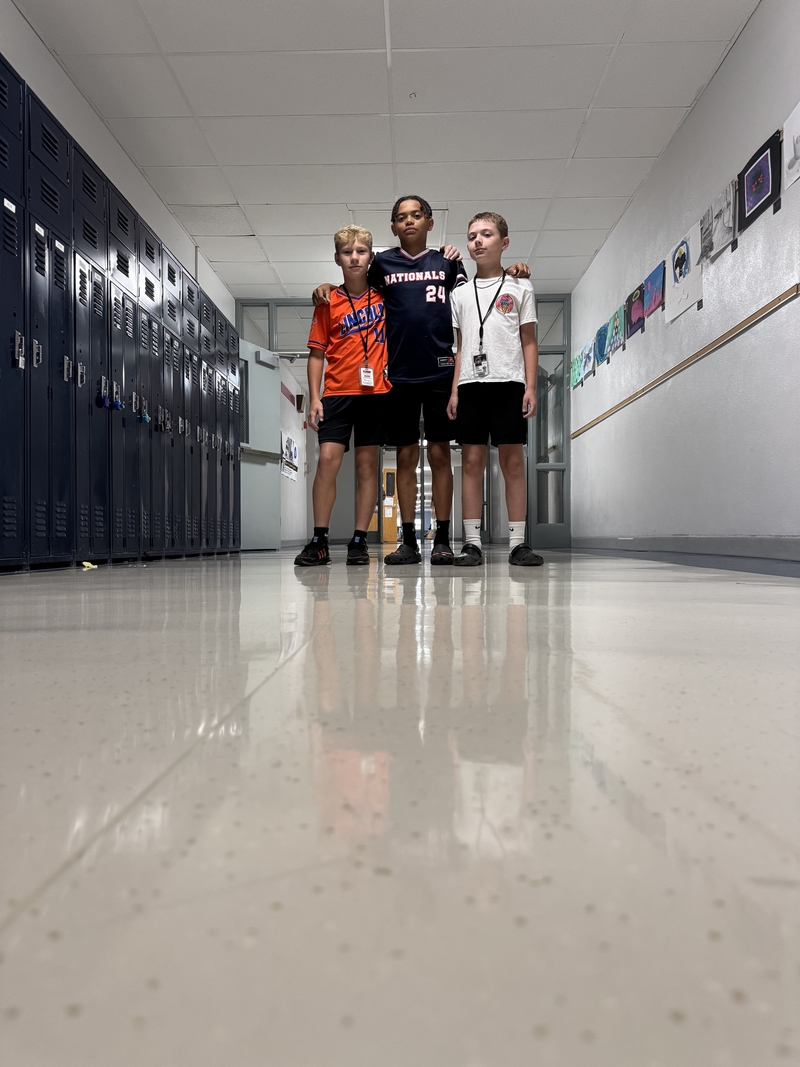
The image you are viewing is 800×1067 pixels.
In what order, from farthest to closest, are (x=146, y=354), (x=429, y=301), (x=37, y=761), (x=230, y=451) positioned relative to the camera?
(x=230, y=451), (x=146, y=354), (x=429, y=301), (x=37, y=761)

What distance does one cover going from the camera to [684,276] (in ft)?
14.7

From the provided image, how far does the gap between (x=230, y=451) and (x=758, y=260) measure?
4.48 metres

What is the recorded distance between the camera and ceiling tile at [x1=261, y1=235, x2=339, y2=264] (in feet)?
21.4

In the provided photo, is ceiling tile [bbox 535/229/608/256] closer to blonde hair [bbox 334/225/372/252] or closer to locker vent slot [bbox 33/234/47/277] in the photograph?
blonde hair [bbox 334/225/372/252]

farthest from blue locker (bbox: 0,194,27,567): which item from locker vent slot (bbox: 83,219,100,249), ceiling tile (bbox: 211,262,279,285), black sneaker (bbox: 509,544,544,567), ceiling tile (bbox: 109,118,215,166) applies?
ceiling tile (bbox: 211,262,279,285)

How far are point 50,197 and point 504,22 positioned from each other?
2366 millimetres

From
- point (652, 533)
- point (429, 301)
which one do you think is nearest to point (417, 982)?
point (429, 301)

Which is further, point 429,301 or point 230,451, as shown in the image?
point 230,451

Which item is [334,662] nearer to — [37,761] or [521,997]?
[37,761]

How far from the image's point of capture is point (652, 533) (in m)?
5.05

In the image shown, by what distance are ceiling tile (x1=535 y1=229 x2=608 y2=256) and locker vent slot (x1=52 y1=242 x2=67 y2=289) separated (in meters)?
4.28

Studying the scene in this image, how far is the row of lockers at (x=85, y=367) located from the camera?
2969 millimetres

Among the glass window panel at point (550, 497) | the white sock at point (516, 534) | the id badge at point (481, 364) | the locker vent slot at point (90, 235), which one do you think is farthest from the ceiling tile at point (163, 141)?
the glass window panel at point (550, 497)

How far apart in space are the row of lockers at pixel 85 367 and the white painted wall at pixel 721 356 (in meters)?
3.06
